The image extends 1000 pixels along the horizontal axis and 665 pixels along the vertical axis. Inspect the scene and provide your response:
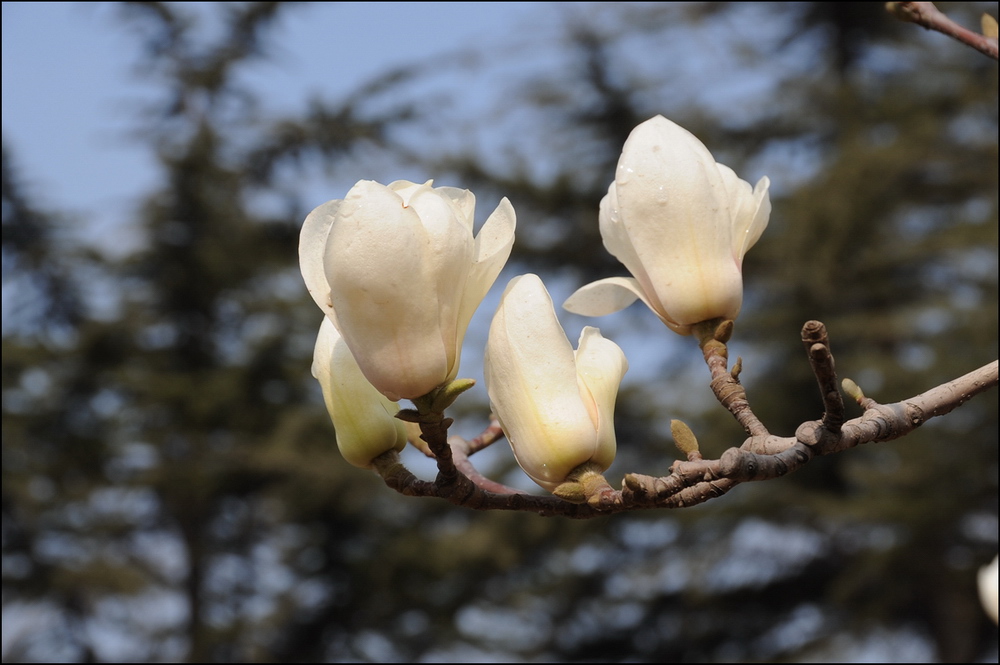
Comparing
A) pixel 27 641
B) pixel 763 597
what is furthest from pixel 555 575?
pixel 27 641

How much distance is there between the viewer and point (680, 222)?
0.48 metres

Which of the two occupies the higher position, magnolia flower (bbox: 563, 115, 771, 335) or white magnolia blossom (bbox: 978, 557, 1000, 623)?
magnolia flower (bbox: 563, 115, 771, 335)

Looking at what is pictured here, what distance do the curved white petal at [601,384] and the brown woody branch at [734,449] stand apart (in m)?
0.02

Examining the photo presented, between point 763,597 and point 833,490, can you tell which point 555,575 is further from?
point 833,490

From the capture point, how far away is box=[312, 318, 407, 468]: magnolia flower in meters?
0.51

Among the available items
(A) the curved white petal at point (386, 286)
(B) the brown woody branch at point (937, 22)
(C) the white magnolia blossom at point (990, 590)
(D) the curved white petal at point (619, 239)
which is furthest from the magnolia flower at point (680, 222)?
(C) the white magnolia blossom at point (990, 590)

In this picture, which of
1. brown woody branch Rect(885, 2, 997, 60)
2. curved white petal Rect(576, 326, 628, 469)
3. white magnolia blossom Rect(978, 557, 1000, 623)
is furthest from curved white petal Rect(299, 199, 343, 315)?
white magnolia blossom Rect(978, 557, 1000, 623)

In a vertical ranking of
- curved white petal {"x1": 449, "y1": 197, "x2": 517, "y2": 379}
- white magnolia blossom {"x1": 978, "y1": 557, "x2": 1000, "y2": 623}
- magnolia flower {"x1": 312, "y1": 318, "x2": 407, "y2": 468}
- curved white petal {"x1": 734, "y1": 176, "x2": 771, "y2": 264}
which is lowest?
white magnolia blossom {"x1": 978, "y1": 557, "x2": 1000, "y2": 623}

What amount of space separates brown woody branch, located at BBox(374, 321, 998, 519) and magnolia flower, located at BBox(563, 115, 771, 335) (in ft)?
0.08

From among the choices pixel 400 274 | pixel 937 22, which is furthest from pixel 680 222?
pixel 937 22

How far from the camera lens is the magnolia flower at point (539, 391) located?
45cm

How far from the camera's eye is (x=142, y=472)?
4648 millimetres

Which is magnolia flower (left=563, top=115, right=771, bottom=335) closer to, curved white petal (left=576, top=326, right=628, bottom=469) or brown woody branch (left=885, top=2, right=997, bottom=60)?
curved white petal (left=576, top=326, right=628, bottom=469)

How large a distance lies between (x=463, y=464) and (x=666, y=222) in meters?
0.18
